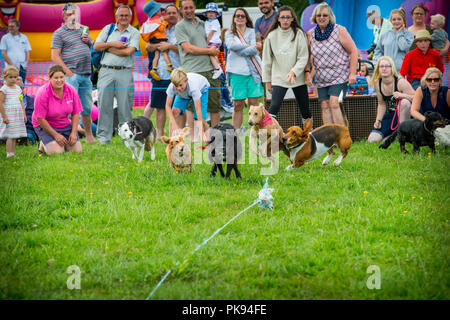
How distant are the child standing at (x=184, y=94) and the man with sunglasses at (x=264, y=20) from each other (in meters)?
1.82

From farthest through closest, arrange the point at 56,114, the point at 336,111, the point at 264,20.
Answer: the point at 264,20
the point at 56,114
the point at 336,111

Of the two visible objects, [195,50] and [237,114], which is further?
[237,114]

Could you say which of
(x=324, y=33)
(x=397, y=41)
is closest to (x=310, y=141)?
(x=324, y=33)

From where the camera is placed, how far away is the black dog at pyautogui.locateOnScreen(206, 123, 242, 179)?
550 cm

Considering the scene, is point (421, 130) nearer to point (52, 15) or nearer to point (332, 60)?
point (332, 60)

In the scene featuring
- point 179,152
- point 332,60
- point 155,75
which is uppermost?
point 332,60

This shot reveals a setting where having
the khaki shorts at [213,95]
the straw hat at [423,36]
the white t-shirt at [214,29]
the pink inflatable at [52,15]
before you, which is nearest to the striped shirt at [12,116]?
the khaki shorts at [213,95]

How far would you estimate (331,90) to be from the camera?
7410 millimetres

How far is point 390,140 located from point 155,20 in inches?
178

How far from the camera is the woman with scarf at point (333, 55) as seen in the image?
725 cm

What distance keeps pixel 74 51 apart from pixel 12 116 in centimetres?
165

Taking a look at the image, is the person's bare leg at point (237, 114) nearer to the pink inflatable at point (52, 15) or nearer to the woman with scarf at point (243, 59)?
the woman with scarf at point (243, 59)
